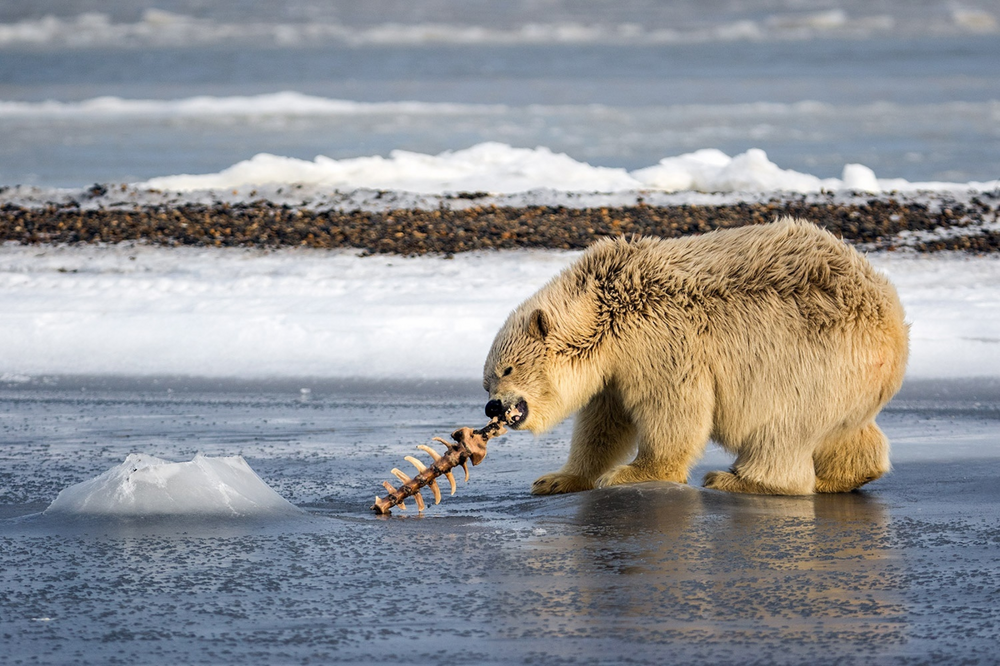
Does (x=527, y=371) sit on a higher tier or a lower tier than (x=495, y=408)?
higher

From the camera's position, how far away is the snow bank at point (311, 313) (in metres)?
8.32

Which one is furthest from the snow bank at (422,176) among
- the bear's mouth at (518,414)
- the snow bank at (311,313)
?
the bear's mouth at (518,414)

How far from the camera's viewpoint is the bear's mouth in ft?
17.0

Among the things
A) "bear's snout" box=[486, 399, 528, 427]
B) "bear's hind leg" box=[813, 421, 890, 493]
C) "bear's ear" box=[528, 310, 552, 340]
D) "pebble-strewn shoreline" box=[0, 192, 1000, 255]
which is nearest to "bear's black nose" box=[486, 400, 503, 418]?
"bear's snout" box=[486, 399, 528, 427]

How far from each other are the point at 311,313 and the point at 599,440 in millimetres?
4263

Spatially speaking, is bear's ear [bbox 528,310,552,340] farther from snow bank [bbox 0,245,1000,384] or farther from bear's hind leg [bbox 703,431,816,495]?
snow bank [bbox 0,245,1000,384]

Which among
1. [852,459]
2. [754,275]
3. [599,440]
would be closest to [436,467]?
[599,440]

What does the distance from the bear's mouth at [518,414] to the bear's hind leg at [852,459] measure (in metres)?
1.32

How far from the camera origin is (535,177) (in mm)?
17906

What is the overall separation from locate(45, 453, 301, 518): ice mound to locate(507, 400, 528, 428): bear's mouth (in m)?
0.91

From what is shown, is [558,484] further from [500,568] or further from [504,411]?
[500,568]

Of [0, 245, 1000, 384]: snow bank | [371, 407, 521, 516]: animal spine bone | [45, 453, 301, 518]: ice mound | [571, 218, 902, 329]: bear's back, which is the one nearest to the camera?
[45, 453, 301, 518]: ice mound

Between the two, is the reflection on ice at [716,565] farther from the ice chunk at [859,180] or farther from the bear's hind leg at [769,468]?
the ice chunk at [859,180]

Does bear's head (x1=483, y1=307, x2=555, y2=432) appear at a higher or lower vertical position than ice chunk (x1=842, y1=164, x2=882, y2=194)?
lower
